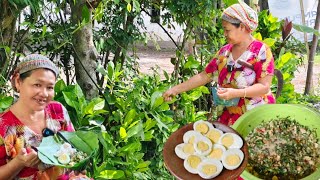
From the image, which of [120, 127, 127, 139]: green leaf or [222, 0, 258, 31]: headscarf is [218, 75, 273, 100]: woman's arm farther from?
[120, 127, 127, 139]: green leaf

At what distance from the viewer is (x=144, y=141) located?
373 cm

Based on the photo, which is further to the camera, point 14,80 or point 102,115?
point 102,115

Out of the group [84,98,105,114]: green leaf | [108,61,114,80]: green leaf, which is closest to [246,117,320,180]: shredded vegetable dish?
[84,98,105,114]: green leaf

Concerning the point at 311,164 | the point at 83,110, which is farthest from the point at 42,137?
the point at 311,164

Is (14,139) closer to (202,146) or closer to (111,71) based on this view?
(202,146)

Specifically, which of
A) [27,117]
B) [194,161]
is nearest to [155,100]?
[194,161]

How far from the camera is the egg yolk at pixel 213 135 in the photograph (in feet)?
9.21

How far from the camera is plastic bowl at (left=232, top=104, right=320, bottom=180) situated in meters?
2.78

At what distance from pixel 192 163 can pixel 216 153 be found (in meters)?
0.14

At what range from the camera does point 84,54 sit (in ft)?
12.0

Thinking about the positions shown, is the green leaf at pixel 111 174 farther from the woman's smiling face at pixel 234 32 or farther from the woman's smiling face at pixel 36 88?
the woman's smiling face at pixel 234 32

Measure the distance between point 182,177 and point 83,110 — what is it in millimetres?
754

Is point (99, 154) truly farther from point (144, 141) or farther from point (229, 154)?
point (229, 154)

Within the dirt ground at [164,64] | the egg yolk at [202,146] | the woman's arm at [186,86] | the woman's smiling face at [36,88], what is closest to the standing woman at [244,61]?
the woman's arm at [186,86]
